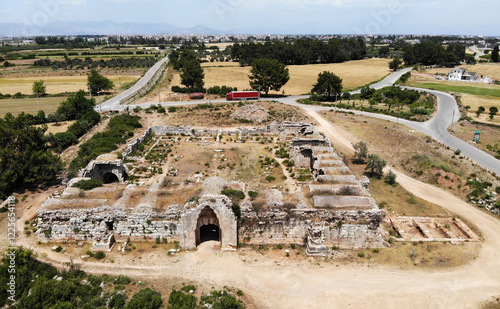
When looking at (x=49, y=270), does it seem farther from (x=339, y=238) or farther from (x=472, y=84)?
(x=472, y=84)

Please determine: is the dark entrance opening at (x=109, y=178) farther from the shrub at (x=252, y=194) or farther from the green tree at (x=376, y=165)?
the green tree at (x=376, y=165)

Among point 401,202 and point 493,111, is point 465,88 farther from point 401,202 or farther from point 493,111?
point 401,202

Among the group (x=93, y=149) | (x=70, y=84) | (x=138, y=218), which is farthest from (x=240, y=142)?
(x=70, y=84)

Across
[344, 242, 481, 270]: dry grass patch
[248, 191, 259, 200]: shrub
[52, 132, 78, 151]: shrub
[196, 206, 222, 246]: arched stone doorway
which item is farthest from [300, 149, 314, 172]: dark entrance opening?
[52, 132, 78, 151]: shrub

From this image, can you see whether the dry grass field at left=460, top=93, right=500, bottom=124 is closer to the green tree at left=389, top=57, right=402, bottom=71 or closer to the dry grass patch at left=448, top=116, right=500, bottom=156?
the dry grass patch at left=448, top=116, right=500, bottom=156

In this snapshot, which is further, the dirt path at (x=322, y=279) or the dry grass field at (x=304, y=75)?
the dry grass field at (x=304, y=75)

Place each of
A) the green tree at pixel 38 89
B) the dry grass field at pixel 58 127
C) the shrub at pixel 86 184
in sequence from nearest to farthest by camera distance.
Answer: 1. the shrub at pixel 86 184
2. the dry grass field at pixel 58 127
3. the green tree at pixel 38 89

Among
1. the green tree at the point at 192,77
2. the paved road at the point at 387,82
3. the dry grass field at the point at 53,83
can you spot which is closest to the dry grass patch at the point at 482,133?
the paved road at the point at 387,82

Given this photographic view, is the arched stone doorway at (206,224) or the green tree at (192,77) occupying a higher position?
the green tree at (192,77)
